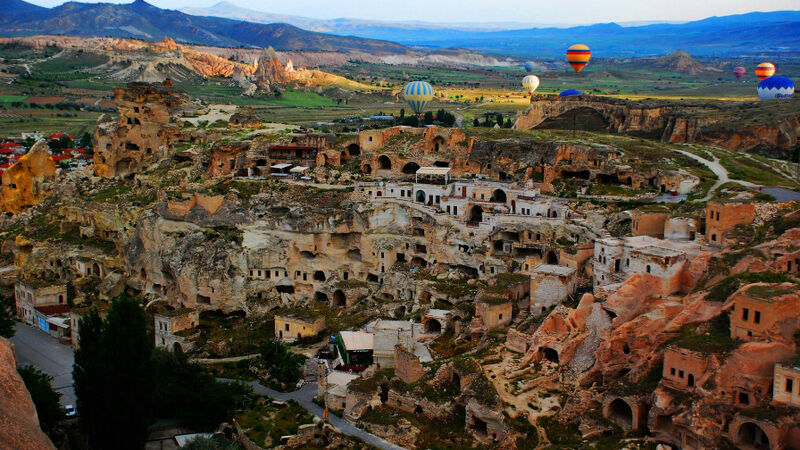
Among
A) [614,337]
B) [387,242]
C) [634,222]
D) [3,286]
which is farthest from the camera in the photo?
[3,286]

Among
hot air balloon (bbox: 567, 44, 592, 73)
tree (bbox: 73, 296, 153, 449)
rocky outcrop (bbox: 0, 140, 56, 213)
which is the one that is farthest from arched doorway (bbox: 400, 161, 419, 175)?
hot air balloon (bbox: 567, 44, 592, 73)

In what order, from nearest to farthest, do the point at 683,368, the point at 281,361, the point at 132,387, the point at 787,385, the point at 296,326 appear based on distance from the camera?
the point at 787,385, the point at 683,368, the point at 132,387, the point at 281,361, the point at 296,326

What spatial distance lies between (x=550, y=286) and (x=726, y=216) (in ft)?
26.3

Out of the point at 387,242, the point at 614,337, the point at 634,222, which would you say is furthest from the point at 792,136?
the point at 614,337

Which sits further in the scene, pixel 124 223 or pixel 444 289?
pixel 124 223

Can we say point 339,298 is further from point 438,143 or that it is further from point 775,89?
point 775,89

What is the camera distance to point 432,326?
3981 cm

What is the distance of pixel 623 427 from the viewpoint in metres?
28.5

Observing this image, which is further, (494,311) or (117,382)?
(494,311)

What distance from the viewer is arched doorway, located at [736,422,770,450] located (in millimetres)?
25203

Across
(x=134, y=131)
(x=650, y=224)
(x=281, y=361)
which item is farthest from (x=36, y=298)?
(x=650, y=224)

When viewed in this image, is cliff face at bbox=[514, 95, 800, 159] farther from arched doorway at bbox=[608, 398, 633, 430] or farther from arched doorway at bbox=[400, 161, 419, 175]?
arched doorway at bbox=[608, 398, 633, 430]

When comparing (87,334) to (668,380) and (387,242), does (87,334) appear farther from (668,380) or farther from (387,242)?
(668,380)

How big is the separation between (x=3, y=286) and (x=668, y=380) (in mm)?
42428
